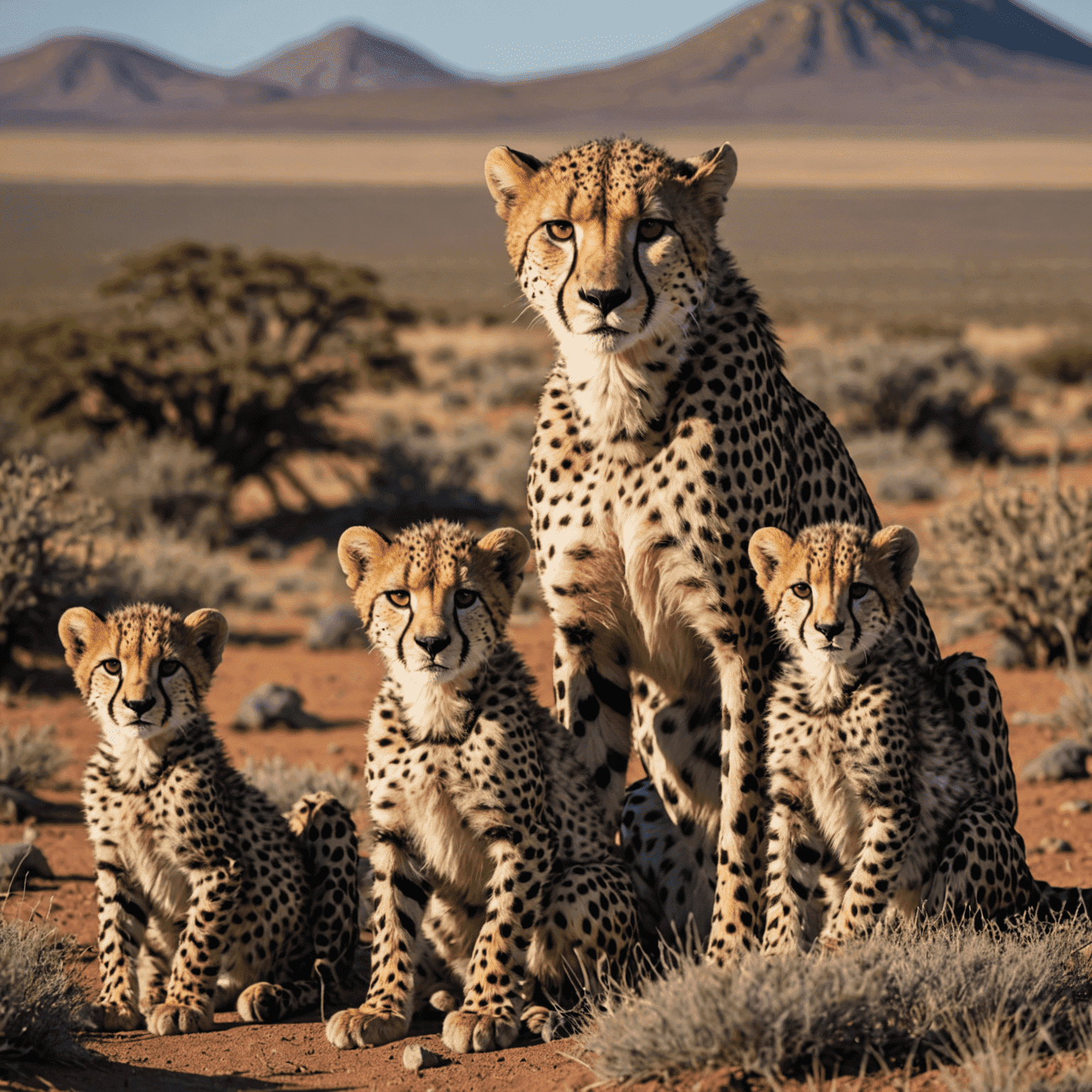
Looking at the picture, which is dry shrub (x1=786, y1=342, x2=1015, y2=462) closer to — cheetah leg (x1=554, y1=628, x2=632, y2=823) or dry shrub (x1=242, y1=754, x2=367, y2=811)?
dry shrub (x1=242, y1=754, x2=367, y2=811)

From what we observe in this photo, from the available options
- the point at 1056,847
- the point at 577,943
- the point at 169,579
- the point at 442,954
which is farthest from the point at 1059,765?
the point at 169,579

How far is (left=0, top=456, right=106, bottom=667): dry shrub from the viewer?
9336mm

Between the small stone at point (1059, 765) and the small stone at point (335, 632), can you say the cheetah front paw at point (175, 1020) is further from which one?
the small stone at point (335, 632)

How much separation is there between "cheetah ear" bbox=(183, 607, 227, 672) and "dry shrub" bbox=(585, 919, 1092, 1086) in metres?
1.56

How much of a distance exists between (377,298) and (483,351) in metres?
17.1

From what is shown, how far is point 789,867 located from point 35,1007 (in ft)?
6.39

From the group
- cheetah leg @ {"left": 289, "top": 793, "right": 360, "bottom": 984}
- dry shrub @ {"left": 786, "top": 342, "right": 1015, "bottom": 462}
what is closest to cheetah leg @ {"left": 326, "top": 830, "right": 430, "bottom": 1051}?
cheetah leg @ {"left": 289, "top": 793, "right": 360, "bottom": 984}

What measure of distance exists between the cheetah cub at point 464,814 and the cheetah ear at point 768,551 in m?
0.63

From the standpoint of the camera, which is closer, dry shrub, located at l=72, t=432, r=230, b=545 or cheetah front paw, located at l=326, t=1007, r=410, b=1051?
cheetah front paw, located at l=326, t=1007, r=410, b=1051

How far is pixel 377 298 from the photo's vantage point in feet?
52.6

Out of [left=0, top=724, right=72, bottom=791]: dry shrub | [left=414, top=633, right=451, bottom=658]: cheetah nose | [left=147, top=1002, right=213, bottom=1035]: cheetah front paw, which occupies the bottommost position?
[left=0, top=724, right=72, bottom=791]: dry shrub

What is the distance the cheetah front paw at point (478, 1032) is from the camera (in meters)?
3.78

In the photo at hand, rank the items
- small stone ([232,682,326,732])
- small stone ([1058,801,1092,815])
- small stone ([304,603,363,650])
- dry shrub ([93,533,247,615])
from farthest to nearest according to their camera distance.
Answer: small stone ([304,603,363,650]) → dry shrub ([93,533,247,615]) → small stone ([232,682,326,732]) → small stone ([1058,801,1092,815])

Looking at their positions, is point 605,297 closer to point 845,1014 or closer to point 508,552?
point 508,552
